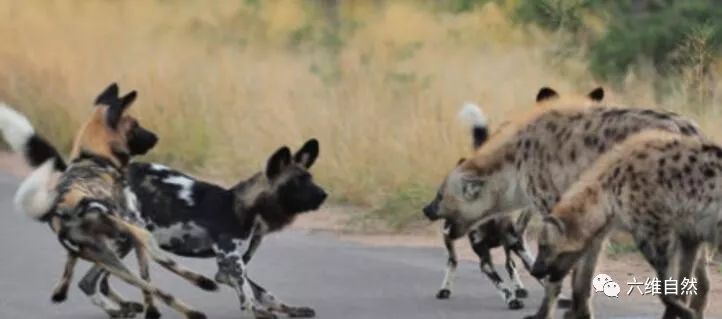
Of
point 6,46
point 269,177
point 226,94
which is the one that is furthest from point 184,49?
point 269,177

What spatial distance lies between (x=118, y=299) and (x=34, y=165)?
876 millimetres

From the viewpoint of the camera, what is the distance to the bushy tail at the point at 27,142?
10258 mm

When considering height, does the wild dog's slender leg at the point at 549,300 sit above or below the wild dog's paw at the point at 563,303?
above

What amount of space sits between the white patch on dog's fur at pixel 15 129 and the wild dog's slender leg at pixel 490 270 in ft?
8.75

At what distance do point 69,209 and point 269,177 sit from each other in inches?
52.4

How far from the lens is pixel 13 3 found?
28781mm

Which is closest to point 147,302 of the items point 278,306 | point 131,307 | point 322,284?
point 131,307

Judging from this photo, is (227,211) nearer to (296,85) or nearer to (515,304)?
(515,304)

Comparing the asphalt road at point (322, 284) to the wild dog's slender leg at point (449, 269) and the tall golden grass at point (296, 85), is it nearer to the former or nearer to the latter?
the wild dog's slender leg at point (449, 269)

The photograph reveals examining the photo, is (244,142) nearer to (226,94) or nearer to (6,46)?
(226,94)

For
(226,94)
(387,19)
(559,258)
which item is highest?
(559,258)

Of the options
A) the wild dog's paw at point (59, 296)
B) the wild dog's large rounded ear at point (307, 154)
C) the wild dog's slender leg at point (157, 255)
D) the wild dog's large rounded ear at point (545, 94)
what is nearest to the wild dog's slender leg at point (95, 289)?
the wild dog's paw at point (59, 296)

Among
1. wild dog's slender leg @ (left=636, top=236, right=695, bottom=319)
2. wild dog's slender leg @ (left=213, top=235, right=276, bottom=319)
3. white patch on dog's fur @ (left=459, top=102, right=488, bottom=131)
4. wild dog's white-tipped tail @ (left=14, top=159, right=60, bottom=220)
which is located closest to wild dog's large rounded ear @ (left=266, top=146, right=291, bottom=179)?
wild dog's slender leg @ (left=213, top=235, right=276, bottom=319)

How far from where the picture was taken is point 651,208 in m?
9.15
